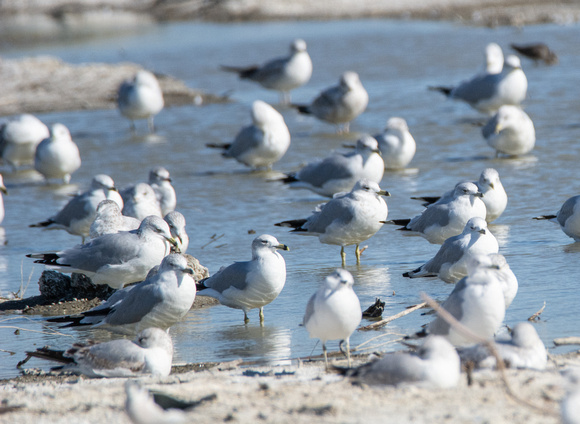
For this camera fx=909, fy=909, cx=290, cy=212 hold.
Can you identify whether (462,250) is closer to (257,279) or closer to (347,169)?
(257,279)

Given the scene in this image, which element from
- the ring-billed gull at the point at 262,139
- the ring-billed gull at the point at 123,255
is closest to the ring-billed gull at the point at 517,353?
the ring-billed gull at the point at 123,255

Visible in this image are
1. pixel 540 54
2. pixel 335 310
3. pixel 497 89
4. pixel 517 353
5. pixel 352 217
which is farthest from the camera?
pixel 540 54

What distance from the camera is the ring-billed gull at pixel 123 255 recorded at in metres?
7.27

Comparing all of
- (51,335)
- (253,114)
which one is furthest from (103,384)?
(253,114)

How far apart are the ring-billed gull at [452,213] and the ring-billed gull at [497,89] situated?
23.6 feet

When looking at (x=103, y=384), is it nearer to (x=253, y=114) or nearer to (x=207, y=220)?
(x=207, y=220)

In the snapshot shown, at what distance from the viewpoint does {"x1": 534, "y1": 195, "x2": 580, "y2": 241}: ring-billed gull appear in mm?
7844

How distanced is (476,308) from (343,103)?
9.92 m

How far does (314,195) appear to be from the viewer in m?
A: 11.4

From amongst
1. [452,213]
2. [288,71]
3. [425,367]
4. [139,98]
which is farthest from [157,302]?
[288,71]

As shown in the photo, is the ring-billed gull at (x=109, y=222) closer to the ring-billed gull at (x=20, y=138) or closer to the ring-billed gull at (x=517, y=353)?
the ring-billed gull at (x=517, y=353)

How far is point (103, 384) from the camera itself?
17.8 ft

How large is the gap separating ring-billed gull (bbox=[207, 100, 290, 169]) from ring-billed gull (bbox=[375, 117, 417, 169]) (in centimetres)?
154

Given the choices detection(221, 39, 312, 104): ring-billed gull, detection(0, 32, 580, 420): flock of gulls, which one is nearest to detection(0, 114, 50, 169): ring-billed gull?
detection(0, 32, 580, 420): flock of gulls
